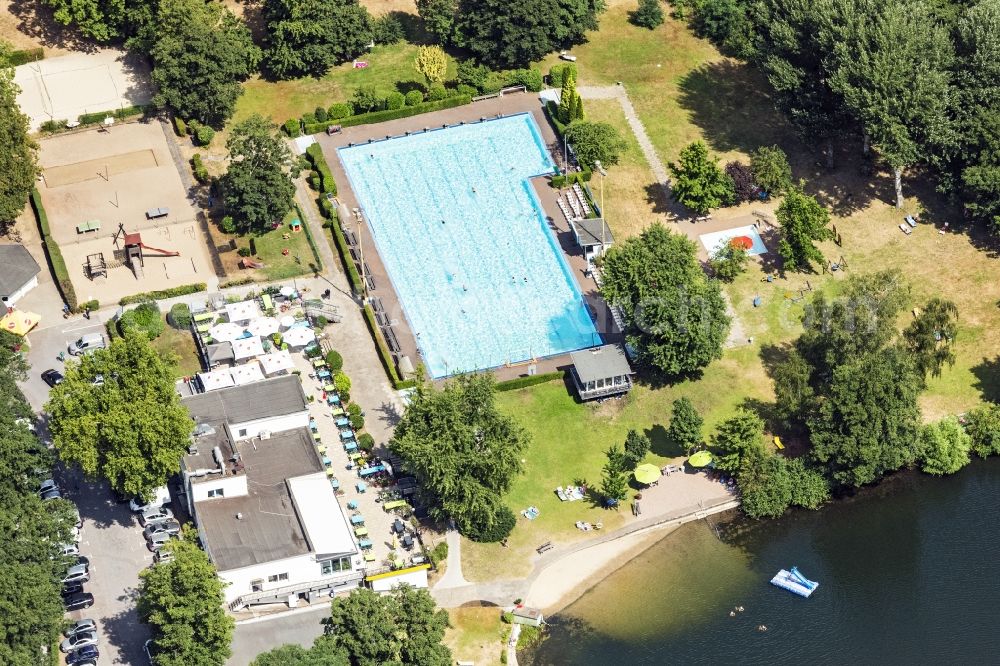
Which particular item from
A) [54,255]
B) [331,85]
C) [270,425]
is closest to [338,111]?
[331,85]

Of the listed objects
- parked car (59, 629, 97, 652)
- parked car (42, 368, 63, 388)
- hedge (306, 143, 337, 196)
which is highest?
hedge (306, 143, 337, 196)

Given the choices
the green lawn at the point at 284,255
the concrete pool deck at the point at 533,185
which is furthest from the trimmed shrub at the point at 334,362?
the green lawn at the point at 284,255

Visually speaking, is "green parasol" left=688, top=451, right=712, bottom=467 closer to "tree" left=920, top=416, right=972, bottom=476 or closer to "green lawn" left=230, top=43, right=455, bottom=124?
"tree" left=920, top=416, right=972, bottom=476

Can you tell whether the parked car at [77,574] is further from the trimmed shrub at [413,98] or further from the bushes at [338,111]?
the trimmed shrub at [413,98]

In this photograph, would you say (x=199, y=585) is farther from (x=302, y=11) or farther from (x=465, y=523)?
(x=302, y=11)

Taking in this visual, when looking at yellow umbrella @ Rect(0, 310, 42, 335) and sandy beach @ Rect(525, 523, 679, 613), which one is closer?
sandy beach @ Rect(525, 523, 679, 613)

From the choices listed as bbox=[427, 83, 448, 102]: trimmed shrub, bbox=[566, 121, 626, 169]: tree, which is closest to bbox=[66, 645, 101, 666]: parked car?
bbox=[566, 121, 626, 169]: tree
